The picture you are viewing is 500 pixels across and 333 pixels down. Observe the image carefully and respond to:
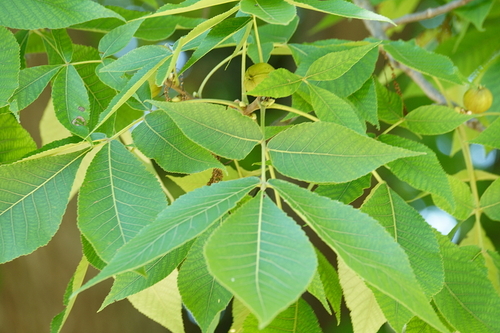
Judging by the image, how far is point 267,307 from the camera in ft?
0.87

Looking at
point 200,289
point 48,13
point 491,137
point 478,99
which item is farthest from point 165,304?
point 478,99

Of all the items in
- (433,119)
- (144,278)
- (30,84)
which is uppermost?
(30,84)

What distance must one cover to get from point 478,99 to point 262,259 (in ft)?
2.72

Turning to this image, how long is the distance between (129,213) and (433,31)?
4.65ft

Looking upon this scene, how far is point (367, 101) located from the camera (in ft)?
2.03

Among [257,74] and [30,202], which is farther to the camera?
[257,74]

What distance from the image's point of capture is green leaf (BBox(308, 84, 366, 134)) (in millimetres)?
526

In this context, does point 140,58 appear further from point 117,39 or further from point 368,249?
point 368,249

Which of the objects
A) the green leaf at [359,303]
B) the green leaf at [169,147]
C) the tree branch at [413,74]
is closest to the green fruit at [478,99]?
the tree branch at [413,74]

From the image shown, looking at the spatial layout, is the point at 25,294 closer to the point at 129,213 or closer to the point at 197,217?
the point at 129,213

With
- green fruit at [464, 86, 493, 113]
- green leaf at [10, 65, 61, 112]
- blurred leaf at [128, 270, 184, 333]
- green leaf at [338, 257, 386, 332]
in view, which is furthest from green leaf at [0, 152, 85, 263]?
green fruit at [464, 86, 493, 113]

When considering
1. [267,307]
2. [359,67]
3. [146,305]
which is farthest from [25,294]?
[267,307]

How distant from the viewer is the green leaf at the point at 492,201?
0.67 metres

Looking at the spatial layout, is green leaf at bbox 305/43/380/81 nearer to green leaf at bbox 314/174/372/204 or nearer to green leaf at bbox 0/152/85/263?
green leaf at bbox 314/174/372/204
